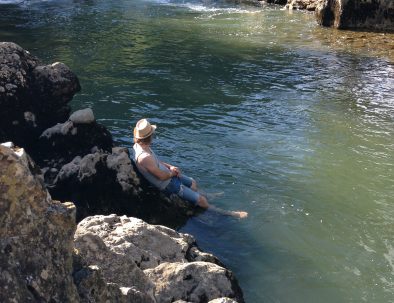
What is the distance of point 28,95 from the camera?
10398mm

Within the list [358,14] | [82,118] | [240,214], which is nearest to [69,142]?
[82,118]

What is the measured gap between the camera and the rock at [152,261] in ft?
15.3

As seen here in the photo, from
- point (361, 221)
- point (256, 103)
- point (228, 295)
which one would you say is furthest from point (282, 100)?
point (228, 295)

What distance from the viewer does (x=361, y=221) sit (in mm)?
9070

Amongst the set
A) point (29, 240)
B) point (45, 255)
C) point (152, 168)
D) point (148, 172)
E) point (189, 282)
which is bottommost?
point (148, 172)

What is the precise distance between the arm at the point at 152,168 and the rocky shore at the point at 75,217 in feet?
0.73

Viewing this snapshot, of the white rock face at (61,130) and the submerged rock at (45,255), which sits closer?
the submerged rock at (45,255)

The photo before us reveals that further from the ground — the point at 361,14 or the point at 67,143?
the point at 361,14

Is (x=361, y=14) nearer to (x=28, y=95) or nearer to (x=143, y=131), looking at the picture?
(x=28, y=95)

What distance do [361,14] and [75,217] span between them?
83.0ft

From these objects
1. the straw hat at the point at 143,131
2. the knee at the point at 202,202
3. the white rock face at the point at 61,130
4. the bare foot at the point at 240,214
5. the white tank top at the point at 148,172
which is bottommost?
the bare foot at the point at 240,214

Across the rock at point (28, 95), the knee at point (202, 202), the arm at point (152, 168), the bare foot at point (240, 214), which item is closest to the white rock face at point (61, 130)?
the rock at point (28, 95)

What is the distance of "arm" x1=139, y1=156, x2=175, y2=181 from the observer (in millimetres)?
9086

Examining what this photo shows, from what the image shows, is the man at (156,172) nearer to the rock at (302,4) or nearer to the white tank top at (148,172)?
the white tank top at (148,172)
